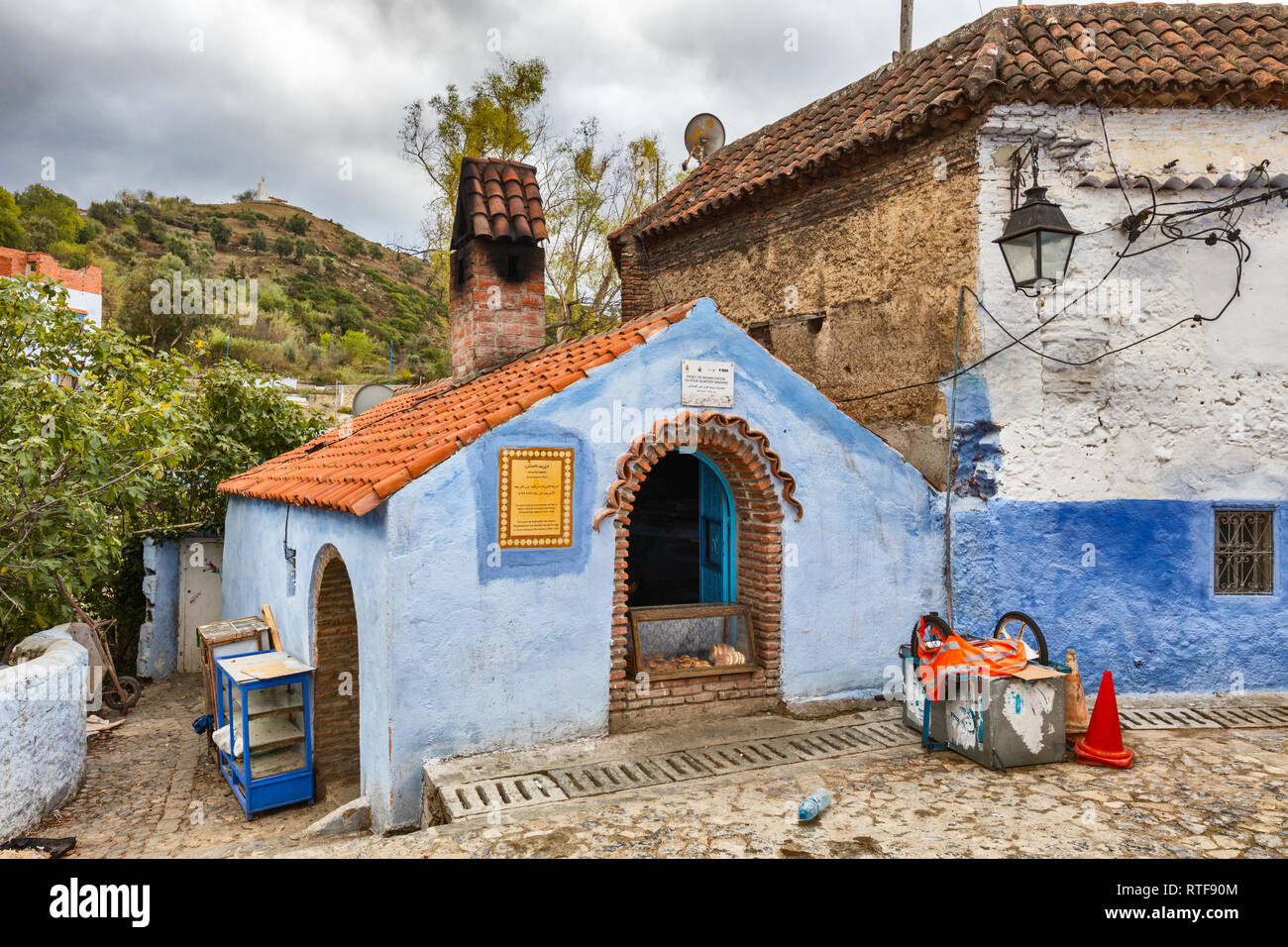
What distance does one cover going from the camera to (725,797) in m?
5.20

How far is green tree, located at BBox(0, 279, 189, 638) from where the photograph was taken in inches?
286

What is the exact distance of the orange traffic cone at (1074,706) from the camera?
237 inches

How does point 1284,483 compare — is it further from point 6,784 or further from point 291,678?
point 6,784

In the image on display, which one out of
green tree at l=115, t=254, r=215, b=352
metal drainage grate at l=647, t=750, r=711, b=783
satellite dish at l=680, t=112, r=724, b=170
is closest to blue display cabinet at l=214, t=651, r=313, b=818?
metal drainage grate at l=647, t=750, r=711, b=783

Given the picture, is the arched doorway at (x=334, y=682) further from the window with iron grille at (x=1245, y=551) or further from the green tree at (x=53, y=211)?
the green tree at (x=53, y=211)

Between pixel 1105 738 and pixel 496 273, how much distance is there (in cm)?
767

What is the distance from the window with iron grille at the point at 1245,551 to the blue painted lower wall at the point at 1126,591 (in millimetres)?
80

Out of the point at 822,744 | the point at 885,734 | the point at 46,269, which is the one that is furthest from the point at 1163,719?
the point at 46,269

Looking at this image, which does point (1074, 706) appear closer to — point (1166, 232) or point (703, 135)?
point (1166, 232)

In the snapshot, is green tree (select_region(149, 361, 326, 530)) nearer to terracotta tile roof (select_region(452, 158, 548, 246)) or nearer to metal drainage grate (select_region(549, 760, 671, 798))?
terracotta tile roof (select_region(452, 158, 548, 246))

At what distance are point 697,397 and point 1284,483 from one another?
19.4 feet

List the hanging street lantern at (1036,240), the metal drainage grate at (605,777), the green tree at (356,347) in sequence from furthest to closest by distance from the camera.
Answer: the green tree at (356,347) → the hanging street lantern at (1036,240) → the metal drainage grate at (605,777)

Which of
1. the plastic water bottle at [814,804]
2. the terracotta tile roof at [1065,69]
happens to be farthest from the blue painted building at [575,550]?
the terracotta tile roof at [1065,69]
